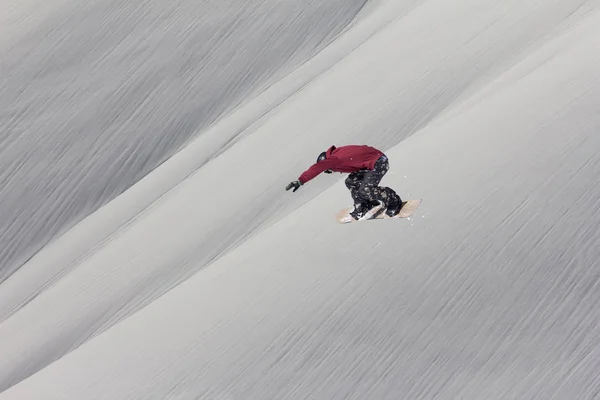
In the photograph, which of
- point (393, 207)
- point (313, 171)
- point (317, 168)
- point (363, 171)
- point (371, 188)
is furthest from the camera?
point (393, 207)

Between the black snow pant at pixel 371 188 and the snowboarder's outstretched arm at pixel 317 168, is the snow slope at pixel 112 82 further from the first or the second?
the snowboarder's outstretched arm at pixel 317 168

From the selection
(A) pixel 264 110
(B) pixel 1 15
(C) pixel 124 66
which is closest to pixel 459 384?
(A) pixel 264 110

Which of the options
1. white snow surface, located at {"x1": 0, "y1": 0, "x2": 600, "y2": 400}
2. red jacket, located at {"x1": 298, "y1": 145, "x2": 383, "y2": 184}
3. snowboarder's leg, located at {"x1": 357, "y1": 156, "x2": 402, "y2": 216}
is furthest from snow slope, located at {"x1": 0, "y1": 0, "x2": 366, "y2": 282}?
red jacket, located at {"x1": 298, "y1": 145, "x2": 383, "y2": 184}

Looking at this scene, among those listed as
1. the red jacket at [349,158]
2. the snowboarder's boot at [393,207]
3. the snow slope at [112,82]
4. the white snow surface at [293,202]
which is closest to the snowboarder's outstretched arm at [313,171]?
the red jacket at [349,158]

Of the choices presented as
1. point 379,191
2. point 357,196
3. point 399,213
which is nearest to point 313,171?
point 379,191

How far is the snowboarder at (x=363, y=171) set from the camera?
11656 mm

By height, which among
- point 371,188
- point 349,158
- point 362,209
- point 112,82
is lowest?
point 362,209

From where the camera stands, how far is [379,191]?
12828 millimetres

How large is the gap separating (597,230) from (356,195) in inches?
141

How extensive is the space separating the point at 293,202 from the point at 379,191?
22.6ft

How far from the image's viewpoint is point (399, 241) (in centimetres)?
1281

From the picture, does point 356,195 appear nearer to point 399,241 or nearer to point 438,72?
point 399,241

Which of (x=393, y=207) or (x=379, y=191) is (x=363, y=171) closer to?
(x=379, y=191)

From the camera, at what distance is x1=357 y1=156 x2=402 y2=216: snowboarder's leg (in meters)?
12.5
